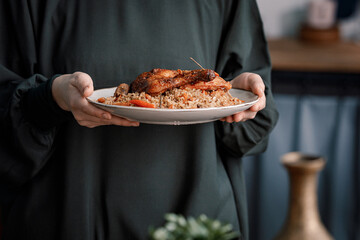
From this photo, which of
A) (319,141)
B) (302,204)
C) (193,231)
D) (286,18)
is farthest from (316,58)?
(193,231)

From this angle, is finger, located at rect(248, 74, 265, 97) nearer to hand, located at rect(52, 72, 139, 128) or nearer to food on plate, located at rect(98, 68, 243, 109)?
food on plate, located at rect(98, 68, 243, 109)

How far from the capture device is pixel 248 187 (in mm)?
2252

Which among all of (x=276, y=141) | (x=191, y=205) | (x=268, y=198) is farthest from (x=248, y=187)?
(x=191, y=205)

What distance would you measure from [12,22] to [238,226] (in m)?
0.81

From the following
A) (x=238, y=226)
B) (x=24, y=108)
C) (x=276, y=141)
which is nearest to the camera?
(x=24, y=108)

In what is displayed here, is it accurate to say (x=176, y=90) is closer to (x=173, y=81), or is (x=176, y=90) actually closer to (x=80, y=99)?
(x=173, y=81)

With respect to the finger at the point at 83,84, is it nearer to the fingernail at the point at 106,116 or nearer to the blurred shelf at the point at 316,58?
the fingernail at the point at 106,116

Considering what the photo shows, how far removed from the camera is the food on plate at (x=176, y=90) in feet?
3.04

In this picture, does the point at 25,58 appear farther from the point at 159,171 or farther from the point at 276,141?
the point at 276,141

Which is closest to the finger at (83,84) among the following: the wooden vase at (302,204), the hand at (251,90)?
the hand at (251,90)

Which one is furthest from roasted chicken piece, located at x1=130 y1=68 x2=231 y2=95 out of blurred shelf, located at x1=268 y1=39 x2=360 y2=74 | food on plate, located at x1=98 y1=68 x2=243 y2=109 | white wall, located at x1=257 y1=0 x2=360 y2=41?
white wall, located at x1=257 y1=0 x2=360 y2=41

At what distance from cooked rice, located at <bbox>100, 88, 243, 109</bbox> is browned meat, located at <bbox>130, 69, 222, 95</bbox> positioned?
0.05 feet

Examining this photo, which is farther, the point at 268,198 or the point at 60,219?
the point at 268,198

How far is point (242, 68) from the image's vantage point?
115cm
